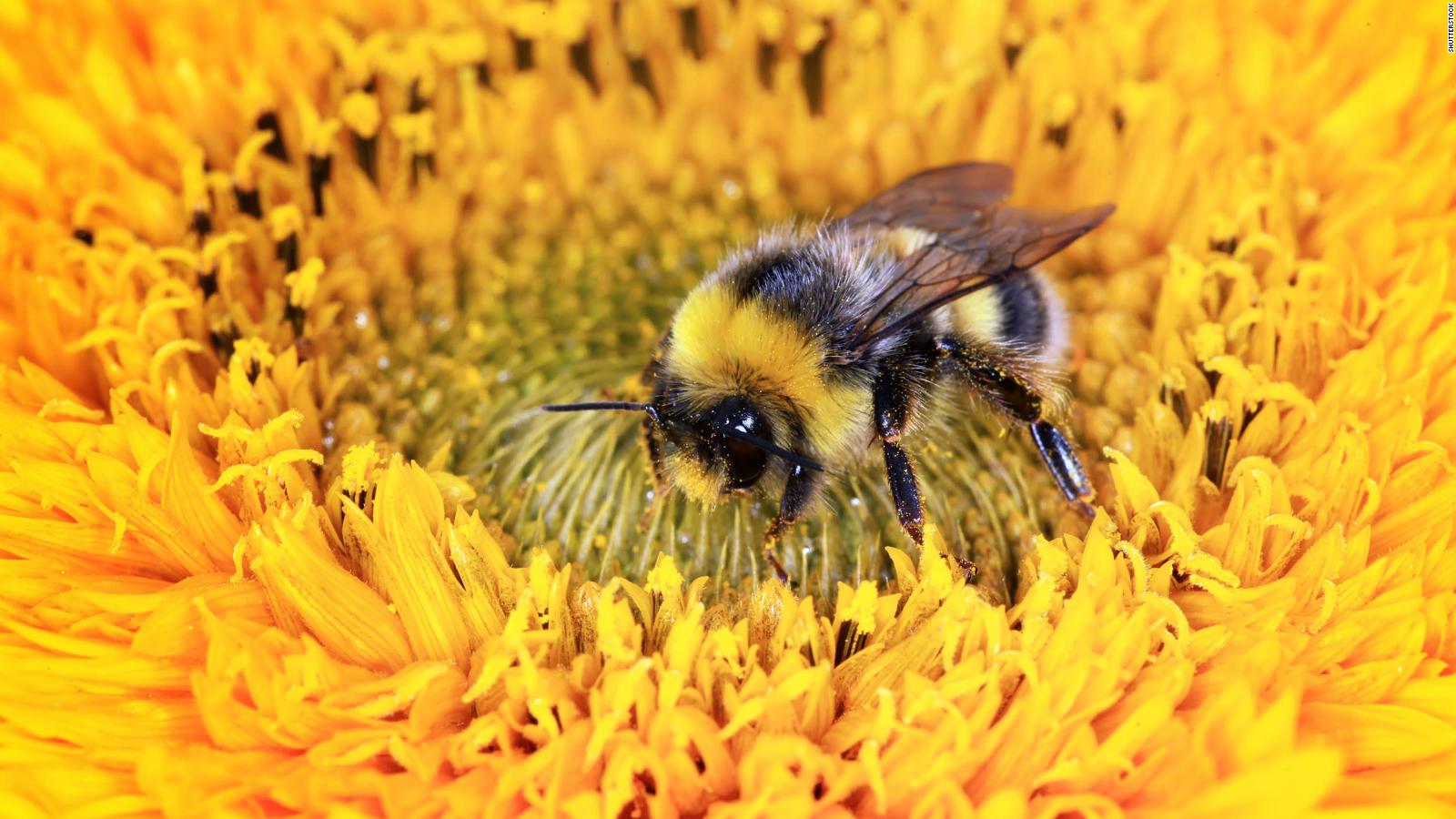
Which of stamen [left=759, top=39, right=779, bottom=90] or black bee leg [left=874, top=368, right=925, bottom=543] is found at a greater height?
stamen [left=759, top=39, right=779, bottom=90]

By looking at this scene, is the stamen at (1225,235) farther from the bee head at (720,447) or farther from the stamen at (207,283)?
the stamen at (207,283)

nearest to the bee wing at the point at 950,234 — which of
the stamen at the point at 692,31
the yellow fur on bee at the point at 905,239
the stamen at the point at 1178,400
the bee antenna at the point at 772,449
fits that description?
the yellow fur on bee at the point at 905,239

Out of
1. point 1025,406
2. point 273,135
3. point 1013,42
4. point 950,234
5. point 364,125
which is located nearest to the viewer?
point 1025,406

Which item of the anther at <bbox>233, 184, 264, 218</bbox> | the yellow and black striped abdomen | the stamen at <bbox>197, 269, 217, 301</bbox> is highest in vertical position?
the anther at <bbox>233, 184, 264, 218</bbox>

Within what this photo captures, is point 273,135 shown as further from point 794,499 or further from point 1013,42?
point 1013,42

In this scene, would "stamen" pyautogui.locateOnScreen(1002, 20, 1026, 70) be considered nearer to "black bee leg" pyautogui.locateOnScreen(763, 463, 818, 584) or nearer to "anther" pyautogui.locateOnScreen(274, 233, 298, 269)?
"black bee leg" pyautogui.locateOnScreen(763, 463, 818, 584)

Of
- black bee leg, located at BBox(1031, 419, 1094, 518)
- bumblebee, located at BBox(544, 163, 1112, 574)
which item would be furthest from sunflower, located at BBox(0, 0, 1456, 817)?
bumblebee, located at BBox(544, 163, 1112, 574)

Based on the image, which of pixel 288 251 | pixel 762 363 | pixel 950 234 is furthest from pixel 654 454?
pixel 288 251

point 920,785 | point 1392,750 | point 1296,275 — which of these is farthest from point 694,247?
point 1392,750
